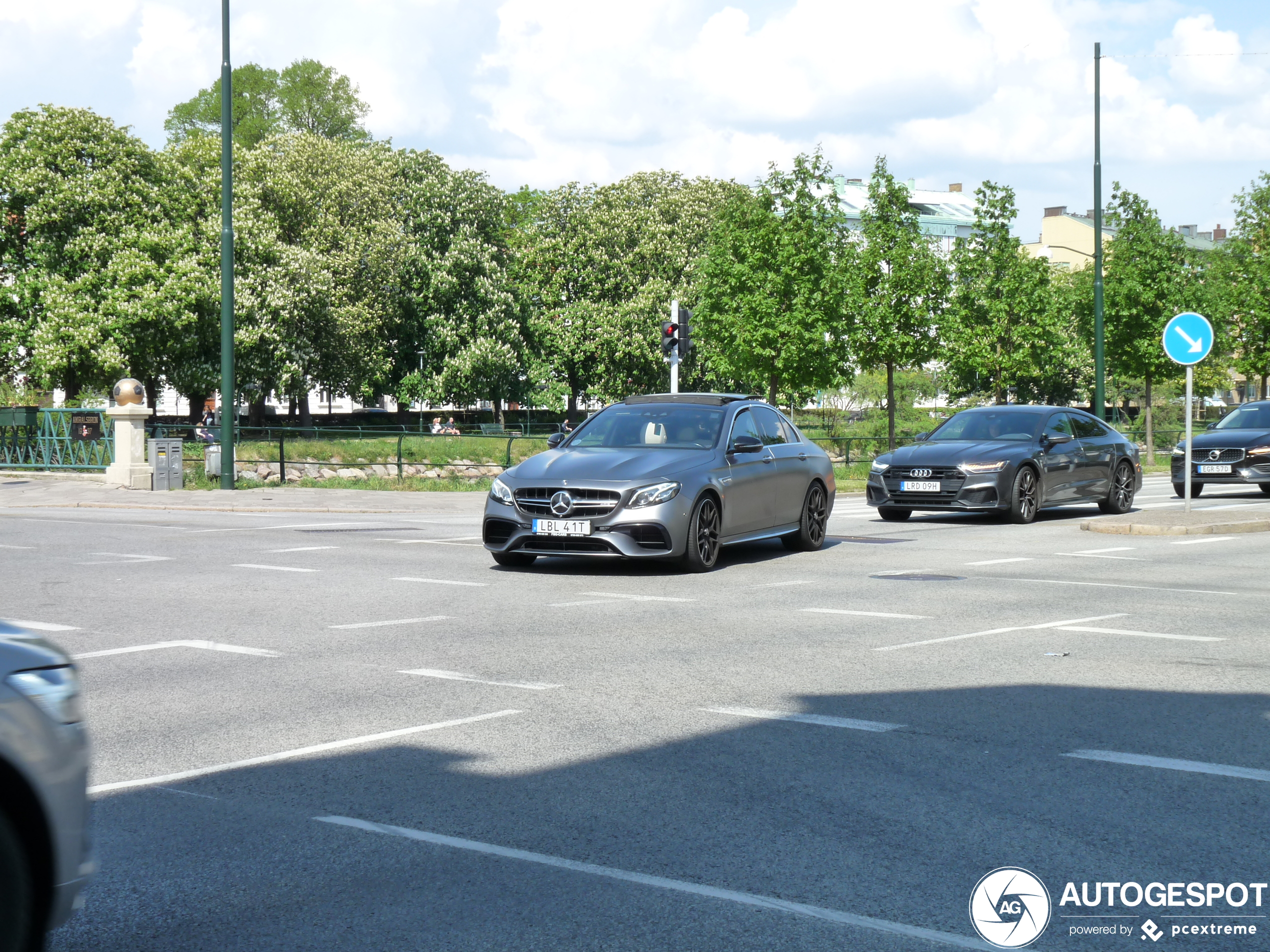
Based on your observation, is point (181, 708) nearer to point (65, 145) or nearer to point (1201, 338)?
point (1201, 338)

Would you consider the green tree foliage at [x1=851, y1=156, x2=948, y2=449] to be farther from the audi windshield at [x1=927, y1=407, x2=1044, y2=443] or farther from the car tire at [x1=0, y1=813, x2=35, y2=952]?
the car tire at [x1=0, y1=813, x2=35, y2=952]

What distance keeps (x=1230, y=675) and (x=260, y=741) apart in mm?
4972

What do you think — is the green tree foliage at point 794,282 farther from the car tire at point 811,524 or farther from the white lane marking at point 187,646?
the white lane marking at point 187,646

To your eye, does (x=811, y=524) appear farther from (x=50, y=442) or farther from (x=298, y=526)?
(x=50, y=442)

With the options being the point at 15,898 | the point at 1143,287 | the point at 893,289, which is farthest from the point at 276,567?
the point at 1143,287

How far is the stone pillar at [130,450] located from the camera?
2678 centimetres

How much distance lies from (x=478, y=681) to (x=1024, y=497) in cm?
1268

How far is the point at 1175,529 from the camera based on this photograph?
17.2 meters

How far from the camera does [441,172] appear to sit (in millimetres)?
57844

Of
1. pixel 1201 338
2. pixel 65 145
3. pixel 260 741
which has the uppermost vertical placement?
pixel 65 145

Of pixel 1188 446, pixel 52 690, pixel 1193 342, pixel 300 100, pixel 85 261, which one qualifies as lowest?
pixel 52 690

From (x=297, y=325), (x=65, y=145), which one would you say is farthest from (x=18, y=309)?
(x=297, y=325)

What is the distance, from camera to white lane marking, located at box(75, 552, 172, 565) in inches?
541

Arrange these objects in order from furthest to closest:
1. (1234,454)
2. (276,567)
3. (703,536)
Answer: (1234,454)
(276,567)
(703,536)
